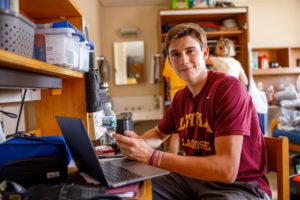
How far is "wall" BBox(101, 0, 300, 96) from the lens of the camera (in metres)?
4.25

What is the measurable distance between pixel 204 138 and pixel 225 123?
204 millimetres

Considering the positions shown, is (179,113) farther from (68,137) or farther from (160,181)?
(68,137)

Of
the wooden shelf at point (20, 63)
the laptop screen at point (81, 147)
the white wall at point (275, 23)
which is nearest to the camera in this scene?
the wooden shelf at point (20, 63)

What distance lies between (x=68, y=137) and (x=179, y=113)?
695mm

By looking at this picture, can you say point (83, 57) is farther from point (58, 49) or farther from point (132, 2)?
point (132, 2)

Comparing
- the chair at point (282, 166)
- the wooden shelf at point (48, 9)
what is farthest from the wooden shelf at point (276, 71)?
the wooden shelf at point (48, 9)

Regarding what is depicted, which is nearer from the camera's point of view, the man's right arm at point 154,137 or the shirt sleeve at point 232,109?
the shirt sleeve at point 232,109

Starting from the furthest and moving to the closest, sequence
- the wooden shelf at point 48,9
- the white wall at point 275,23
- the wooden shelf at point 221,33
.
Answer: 1. the white wall at point 275,23
2. the wooden shelf at point 221,33
3. the wooden shelf at point 48,9

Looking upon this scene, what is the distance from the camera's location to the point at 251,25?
4.39 meters

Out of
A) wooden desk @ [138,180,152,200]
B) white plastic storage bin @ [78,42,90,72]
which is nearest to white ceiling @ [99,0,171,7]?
white plastic storage bin @ [78,42,90,72]

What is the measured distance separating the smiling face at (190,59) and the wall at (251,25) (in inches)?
118

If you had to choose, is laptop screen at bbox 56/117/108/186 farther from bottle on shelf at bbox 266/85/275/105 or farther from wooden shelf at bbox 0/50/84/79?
bottle on shelf at bbox 266/85/275/105

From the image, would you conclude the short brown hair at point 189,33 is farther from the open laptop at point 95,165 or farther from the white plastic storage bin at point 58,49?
→ the open laptop at point 95,165

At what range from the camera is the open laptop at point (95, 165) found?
0.76 m
